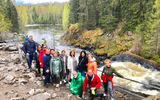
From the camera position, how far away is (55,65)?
6172mm

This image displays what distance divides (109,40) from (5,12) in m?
38.8

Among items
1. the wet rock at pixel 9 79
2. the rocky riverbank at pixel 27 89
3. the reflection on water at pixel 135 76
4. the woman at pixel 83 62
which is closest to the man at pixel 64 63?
the rocky riverbank at pixel 27 89

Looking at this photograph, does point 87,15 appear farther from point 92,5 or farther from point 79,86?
point 79,86

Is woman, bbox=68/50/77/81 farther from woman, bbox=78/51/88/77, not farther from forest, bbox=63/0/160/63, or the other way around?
forest, bbox=63/0/160/63

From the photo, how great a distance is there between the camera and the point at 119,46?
2555 cm

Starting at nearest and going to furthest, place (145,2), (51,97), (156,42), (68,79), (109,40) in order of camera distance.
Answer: (51,97) → (68,79) → (156,42) → (145,2) → (109,40)

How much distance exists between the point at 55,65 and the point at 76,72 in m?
1.33

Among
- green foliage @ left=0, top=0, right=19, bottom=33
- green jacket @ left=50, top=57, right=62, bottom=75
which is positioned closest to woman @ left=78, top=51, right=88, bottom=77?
green jacket @ left=50, top=57, right=62, bottom=75

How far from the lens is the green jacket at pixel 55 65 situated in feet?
20.1

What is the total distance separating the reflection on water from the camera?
36.8 feet

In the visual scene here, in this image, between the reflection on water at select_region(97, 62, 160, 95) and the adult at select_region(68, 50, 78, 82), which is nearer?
the adult at select_region(68, 50, 78, 82)

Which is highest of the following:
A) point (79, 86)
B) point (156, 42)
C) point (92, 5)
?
point (92, 5)

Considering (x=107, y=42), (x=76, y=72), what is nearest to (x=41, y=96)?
(x=76, y=72)

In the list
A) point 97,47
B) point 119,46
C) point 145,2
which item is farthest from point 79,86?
point 145,2
